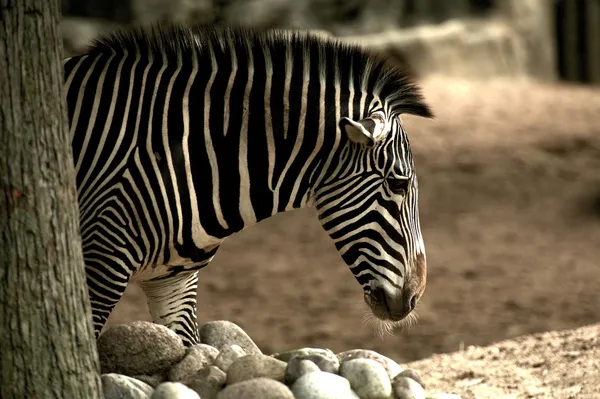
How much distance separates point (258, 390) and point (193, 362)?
0.52m

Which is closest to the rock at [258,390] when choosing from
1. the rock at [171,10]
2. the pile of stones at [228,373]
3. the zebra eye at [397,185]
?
the pile of stones at [228,373]

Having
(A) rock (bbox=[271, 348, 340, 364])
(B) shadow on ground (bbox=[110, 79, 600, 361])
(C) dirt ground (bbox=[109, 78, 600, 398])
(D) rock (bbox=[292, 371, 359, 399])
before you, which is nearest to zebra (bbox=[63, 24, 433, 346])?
(A) rock (bbox=[271, 348, 340, 364])

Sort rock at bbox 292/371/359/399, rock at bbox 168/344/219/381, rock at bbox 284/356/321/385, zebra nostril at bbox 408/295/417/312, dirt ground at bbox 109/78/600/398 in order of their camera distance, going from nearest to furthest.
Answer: rock at bbox 292/371/359/399
rock at bbox 284/356/321/385
rock at bbox 168/344/219/381
zebra nostril at bbox 408/295/417/312
dirt ground at bbox 109/78/600/398

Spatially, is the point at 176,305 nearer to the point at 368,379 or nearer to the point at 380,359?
the point at 380,359

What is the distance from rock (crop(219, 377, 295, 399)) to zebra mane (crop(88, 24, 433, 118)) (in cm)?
143

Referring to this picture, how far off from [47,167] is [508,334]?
16.2 feet

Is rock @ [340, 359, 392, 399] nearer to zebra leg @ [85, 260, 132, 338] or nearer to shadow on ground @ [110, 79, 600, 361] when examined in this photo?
zebra leg @ [85, 260, 132, 338]

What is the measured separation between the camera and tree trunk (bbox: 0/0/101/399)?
342 centimetres

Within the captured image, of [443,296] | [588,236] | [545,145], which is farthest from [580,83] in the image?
[443,296]

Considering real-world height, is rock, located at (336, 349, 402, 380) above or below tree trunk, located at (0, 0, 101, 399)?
below

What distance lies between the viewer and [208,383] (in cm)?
415

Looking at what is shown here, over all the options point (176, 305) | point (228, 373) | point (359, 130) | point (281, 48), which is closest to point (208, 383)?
point (228, 373)

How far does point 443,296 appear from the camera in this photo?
8742mm

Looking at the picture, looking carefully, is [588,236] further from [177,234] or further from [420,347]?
[177,234]
